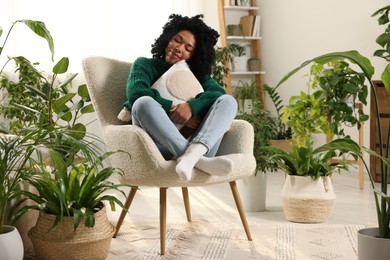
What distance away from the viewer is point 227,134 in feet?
10.6

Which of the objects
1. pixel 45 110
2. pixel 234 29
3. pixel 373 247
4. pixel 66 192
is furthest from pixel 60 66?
pixel 234 29

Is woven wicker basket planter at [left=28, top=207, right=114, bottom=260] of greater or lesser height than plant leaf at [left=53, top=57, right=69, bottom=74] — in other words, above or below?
below

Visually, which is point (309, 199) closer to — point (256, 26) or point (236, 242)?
point (236, 242)

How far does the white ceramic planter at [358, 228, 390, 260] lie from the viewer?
2156 mm

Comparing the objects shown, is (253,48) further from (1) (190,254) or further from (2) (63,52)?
(1) (190,254)

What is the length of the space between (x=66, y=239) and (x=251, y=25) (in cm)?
377

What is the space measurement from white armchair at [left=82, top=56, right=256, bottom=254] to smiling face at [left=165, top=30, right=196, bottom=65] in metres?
0.23

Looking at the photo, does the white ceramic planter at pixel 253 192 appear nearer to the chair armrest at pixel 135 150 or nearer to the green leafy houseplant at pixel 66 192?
the chair armrest at pixel 135 150

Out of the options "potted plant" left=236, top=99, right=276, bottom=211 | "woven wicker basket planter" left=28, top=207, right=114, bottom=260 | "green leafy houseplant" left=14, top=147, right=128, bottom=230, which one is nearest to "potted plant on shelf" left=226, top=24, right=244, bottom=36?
"potted plant" left=236, top=99, right=276, bottom=211

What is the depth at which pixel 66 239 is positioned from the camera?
102 inches

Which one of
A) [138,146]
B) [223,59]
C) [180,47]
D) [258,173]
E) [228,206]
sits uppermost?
[180,47]

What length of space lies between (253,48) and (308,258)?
3.55m

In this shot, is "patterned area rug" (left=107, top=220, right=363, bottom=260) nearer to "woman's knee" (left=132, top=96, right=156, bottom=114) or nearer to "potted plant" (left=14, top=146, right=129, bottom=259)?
"potted plant" (left=14, top=146, right=129, bottom=259)

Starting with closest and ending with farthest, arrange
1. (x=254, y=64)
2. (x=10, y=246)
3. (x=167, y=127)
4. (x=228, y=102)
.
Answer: (x=10, y=246), (x=167, y=127), (x=228, y=102), (x=254, y=64)
